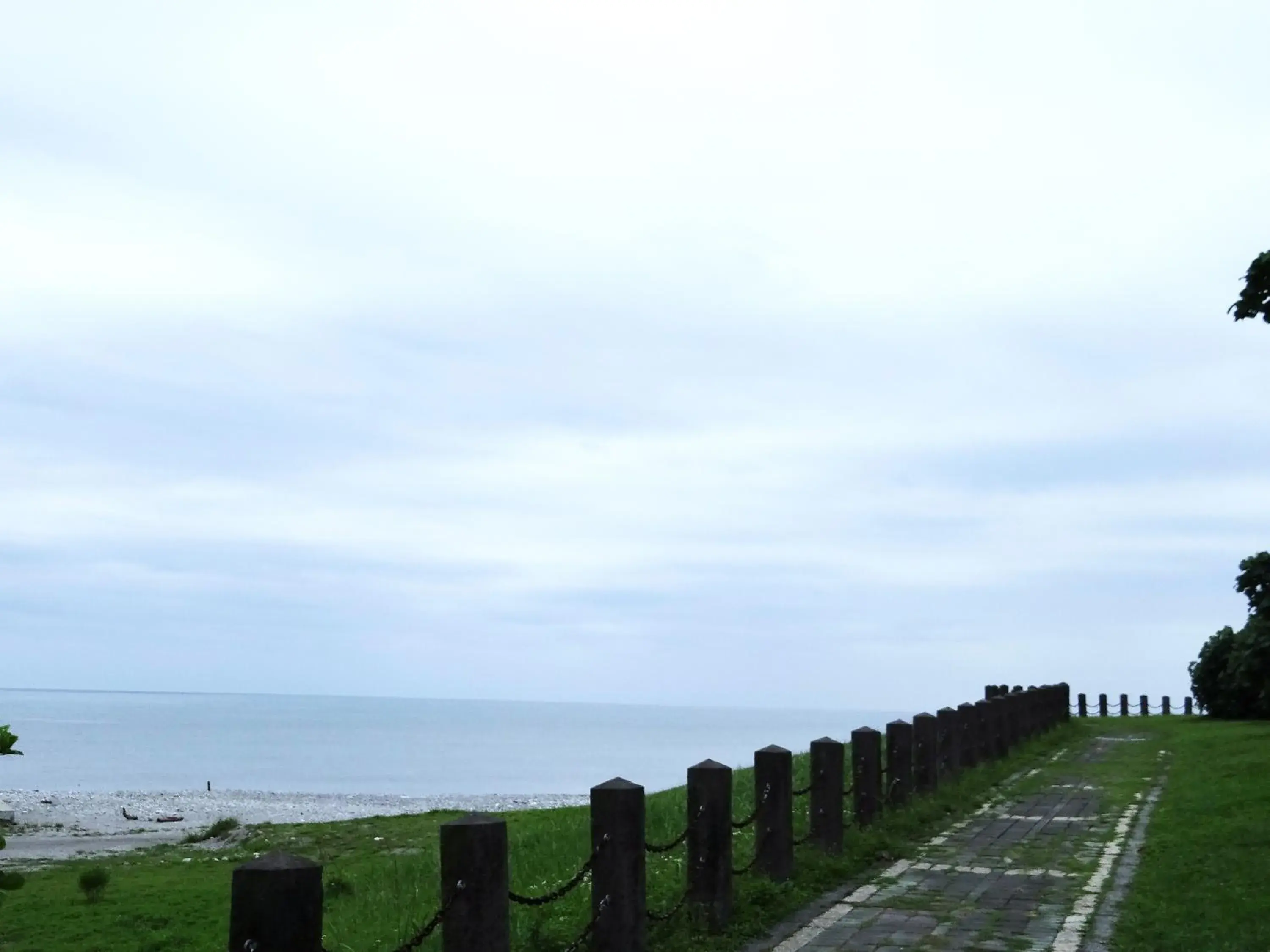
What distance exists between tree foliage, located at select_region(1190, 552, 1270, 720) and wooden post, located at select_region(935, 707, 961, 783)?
11.2 metres

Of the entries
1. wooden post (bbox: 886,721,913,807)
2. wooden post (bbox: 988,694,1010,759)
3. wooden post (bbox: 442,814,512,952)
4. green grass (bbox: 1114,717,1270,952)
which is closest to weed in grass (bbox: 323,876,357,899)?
wooden post (bbox: 886,721,913,807)

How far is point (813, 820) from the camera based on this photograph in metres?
13.3

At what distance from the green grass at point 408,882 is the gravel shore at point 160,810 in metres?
4.78

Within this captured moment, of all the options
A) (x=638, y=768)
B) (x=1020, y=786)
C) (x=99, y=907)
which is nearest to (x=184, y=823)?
(x=99, y=907)

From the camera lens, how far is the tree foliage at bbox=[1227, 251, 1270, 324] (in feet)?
55.0

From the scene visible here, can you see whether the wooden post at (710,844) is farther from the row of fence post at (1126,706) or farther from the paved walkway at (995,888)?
the row of fence post at (1126,706)

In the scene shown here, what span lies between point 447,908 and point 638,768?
306ft

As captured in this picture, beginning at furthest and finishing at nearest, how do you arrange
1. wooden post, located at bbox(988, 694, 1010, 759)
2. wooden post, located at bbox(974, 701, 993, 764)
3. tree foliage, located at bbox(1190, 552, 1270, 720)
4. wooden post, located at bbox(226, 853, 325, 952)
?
tree foliage, located at bbox(1190, 552, 1270, 720) → wooden post, located at bbox(988, 694, 1010, 759) → wooden post, located at bbox(974, 701, 993, 764) → wooden post, located at bbox(226, 853, 325, 952)

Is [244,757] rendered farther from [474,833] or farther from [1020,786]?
[474,833]

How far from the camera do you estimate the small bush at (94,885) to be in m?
21.9

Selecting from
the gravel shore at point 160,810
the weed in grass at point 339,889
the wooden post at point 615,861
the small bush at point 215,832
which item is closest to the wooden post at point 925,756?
the weed in grass at point 339,889

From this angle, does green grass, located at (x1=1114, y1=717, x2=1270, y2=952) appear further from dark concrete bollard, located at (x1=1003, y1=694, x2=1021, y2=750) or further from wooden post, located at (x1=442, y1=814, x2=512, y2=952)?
wooden post, located at (x1=442, y1=814, x2=512, y2=952)

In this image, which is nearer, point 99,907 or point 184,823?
point 99,907

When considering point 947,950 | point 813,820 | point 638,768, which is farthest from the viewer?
point 638,768
